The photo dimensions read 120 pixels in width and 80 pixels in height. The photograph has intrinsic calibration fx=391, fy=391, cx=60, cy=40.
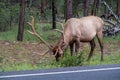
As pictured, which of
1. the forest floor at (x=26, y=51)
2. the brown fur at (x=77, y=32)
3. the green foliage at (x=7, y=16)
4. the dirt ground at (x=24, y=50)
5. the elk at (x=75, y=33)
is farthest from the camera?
the green foliage at (x=7, y=16)

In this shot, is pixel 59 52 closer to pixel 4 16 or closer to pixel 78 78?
pixel 78 78

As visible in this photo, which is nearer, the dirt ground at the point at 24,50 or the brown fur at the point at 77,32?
the brown fur at the point at 77,32

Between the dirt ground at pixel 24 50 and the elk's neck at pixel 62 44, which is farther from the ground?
the elk's neck at pixel 62 44

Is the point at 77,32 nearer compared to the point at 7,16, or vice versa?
the point at 77,32

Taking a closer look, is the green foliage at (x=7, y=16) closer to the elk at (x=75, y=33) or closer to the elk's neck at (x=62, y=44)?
the elk at (x=75, y=33)

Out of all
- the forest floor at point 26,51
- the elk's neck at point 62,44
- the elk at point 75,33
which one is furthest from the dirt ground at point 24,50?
the elk's neck at point 62,44

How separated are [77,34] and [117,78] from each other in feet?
20.8

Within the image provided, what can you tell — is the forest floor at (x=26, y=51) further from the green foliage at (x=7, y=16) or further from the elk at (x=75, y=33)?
the green foliage at (x=7, y=16)

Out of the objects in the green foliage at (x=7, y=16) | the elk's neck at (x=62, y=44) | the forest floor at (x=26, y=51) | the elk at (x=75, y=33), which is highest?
the green foliage at (x=7, y=16)

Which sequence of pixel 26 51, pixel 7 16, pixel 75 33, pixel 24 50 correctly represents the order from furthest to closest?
pixel 7 16 < pixel 24 50 < pixel 26 51 < pixel 75 33

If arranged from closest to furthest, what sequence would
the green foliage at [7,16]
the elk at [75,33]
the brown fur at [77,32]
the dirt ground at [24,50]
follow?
the elk at [75,33]
the brown fur at [77,32]
the dirt ground at [24,50]
the green foliage at [7,16]

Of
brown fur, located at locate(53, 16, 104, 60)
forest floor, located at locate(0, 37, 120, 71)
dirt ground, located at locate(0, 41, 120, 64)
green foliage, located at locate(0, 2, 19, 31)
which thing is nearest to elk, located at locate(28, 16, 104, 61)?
brown fur, located at locate(53, 16, 104, 60)

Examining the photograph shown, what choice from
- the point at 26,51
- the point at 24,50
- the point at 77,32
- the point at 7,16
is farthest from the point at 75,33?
the point at 7,16

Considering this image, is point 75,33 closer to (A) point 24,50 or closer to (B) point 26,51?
(B) point 26,51
